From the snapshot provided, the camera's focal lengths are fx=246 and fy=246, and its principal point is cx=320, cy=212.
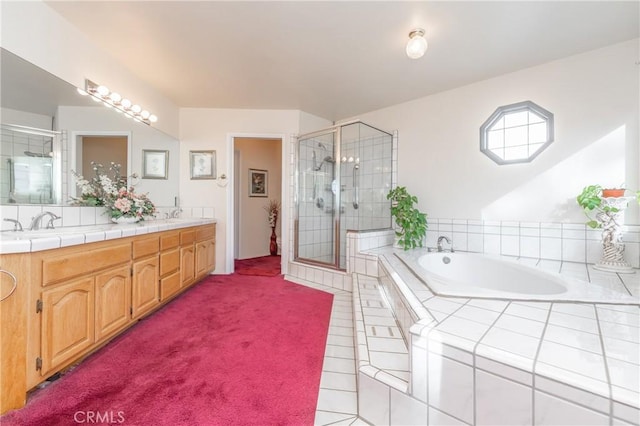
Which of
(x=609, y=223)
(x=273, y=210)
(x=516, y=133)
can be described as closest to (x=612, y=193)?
(x=609, y=223)

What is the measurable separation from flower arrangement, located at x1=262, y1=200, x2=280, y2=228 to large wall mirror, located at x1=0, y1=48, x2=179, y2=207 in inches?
96.5

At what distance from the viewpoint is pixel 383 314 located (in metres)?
1.65

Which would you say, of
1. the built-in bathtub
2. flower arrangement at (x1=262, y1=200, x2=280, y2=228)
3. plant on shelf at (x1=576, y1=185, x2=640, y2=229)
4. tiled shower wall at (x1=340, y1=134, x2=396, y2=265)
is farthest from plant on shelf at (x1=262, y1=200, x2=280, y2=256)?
plant on shelf at (x1=576, y1=185, x2=640, y2=229)

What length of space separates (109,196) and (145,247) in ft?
1.99

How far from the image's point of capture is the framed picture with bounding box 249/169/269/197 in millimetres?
4426

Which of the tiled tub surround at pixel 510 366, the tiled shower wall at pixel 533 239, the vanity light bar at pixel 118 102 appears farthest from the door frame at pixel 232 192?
the tiled tub surround at pixel 510 366

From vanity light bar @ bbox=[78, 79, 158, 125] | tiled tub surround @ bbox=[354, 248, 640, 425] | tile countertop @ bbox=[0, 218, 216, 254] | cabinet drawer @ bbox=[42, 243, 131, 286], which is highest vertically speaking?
vanity light bar @ bbox=[78, 79, 158, 125]

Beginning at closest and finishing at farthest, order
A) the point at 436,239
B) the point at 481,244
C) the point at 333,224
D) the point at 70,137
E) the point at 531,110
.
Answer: the point at 70,137, the point at 531,110, the point at 481,244, the point at 436,239, the point at 333,224

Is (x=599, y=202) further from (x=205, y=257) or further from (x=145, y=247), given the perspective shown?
(x=205, y=257)

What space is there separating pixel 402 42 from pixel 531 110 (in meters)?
1.41

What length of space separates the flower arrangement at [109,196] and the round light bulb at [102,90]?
560mm

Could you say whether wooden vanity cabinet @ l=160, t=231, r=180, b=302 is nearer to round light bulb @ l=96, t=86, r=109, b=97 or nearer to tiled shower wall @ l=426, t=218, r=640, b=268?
round light bulb @ l=96, t=86, r=109, b=97

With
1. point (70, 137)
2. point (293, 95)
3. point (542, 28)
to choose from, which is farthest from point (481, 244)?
point (70, 137)

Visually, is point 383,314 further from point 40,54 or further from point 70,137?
point 40,54
